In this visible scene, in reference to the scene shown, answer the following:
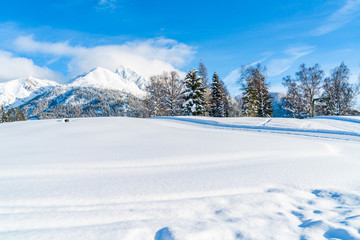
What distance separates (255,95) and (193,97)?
9449 mm

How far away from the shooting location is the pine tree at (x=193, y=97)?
72.2 feet

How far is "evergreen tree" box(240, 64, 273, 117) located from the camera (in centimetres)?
2464

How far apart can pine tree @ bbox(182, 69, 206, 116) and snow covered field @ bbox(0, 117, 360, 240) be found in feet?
56.9

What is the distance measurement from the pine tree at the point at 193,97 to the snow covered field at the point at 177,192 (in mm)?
17356

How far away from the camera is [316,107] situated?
24.3 m

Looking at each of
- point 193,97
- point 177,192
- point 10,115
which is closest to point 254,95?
point 193,97

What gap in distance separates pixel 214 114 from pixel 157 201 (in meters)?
27.4

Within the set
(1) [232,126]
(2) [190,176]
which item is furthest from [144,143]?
(1) [232,126]

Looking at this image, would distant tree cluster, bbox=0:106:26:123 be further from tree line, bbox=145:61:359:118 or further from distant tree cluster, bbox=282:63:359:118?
distant tree cluster, bbox=282:63:359:118

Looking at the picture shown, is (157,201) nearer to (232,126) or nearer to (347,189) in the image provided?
(347,189)

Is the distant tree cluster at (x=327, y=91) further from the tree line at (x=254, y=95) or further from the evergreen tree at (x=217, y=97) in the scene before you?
the evergreen tree at (x=217, y=97)

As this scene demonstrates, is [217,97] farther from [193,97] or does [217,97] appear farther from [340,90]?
[340,90]

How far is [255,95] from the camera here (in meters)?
25.1

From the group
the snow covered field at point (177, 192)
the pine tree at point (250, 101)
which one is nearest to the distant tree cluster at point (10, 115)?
the snow covered field at point (177, 192)
